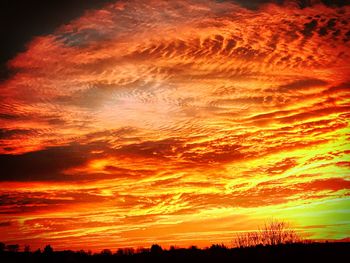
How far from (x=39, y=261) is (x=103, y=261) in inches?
218

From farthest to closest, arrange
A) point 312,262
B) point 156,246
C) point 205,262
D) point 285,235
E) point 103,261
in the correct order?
point 285,235, point 156,246, point 103,261, point 205,262, point 312,262

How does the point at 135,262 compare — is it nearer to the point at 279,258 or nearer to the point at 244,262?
the point at 244,262

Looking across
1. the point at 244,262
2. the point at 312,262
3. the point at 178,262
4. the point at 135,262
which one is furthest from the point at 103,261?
the point at 312,262

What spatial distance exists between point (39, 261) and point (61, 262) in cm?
195

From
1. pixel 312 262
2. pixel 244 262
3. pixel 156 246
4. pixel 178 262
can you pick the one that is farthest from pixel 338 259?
pixel 156 246

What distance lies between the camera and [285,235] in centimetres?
6469

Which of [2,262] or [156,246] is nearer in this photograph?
[2,262]

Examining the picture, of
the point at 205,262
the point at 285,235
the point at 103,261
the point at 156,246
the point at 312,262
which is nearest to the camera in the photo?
the point at 312,262

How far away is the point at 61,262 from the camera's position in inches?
1331

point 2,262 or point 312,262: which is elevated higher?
point 2,262

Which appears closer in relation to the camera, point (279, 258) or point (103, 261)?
point (279, 258)

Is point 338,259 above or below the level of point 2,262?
below

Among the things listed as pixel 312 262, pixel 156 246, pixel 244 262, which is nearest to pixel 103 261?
pixel 244 262

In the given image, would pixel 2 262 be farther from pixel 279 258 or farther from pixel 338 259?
pixel 338 259
